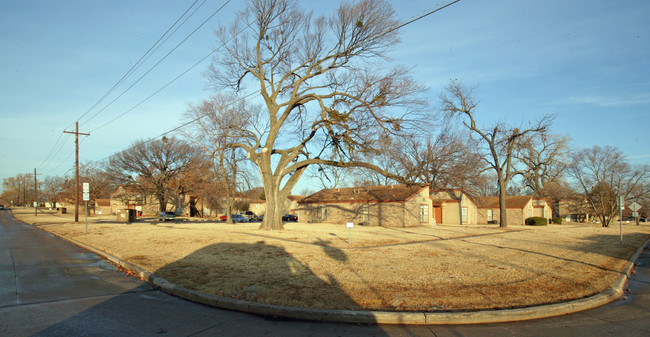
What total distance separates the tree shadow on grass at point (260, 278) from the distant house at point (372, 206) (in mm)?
23200

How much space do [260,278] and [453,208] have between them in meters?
39.1

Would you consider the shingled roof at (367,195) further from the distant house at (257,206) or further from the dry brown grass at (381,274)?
the distant house at (257,206)

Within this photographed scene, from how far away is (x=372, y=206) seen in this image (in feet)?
123

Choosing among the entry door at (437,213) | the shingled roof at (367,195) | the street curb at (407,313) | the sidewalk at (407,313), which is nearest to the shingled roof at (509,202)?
the entry door at (437,213)

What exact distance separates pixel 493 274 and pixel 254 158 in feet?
55.0

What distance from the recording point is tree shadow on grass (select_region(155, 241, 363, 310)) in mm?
7293

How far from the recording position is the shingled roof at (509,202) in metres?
49.8

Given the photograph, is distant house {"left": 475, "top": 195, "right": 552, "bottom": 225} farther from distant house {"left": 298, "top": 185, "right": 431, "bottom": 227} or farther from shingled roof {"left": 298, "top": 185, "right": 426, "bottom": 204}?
shingled roof {"left": 298, "top": 185, "right": 426, "bottom": 204}

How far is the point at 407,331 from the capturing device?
5.96 meters

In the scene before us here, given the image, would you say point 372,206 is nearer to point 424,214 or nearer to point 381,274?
point 424,214

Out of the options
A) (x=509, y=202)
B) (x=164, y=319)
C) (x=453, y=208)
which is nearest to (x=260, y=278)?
(x=164, y=319)

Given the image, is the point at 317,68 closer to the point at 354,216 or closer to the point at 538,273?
the point at 538,273

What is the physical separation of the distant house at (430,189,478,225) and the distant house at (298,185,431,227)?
6.28 metres

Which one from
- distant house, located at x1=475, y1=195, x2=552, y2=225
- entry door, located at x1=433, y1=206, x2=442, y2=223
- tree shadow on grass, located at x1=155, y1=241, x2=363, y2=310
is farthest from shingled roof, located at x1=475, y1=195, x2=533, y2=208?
tree shadow on grass, located at x1=155, y1=241, x2=363, y2=310
